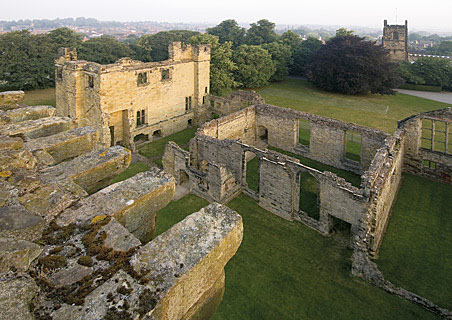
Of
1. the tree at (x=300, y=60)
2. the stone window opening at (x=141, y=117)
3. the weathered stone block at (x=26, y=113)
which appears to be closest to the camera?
the weathered stone block at (x=26, y=113)

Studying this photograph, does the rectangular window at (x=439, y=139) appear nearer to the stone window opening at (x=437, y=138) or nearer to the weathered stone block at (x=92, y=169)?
the stone window opening at (x=437, y=138)

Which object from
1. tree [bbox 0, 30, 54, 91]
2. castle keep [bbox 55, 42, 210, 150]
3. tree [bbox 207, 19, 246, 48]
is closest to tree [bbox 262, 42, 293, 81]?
tree [bbox 207, 19, 246, 48]

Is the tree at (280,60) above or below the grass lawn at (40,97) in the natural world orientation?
above

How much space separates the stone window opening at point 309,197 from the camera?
726 inches

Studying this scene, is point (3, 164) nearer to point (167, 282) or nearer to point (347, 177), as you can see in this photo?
point (167, 282)

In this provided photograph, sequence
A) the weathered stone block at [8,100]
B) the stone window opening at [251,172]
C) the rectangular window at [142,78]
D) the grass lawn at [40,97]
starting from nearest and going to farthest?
the weathered stone block at [8,100] < the stone window opening at [251,172] < the rectangular window at [142,78] < the grass lawn at [40,97]

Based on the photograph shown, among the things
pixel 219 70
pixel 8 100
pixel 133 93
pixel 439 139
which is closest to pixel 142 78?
pixel 133 93

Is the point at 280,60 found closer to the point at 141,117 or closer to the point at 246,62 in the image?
the point at 246,62

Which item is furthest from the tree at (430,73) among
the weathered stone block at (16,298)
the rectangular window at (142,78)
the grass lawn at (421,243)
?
the weathered stone block at (16,298)

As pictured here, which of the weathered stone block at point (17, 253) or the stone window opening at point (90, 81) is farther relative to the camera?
the stone window opening at point (90, 81)

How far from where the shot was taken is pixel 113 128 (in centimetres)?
2639

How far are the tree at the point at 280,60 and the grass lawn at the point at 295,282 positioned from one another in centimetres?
4443

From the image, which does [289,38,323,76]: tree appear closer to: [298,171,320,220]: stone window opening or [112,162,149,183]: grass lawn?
[298,171,320,220]: stone window opening

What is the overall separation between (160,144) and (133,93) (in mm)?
5117
